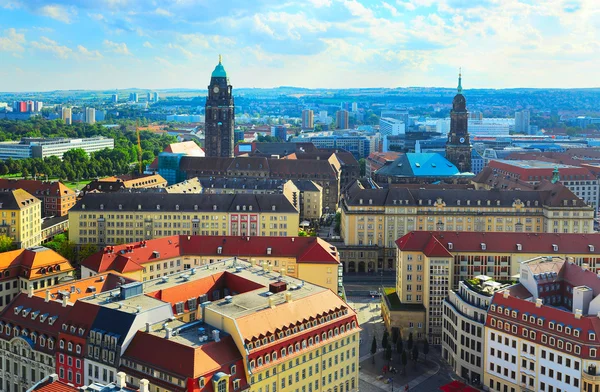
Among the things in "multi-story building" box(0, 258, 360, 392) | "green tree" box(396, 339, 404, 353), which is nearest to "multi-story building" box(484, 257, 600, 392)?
"green tree" box(396, 339, 404, 353)

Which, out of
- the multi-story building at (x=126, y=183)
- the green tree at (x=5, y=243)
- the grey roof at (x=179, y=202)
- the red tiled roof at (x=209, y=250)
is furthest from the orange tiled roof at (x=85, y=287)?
the multi-story building at (x=126, y=183)

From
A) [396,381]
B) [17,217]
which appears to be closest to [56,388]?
[396,381]

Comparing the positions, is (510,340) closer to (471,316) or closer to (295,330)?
(471,316)

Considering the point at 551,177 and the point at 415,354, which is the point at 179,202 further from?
the point at 551,177

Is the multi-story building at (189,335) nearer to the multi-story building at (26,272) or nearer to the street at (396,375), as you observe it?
the street at (396,375)

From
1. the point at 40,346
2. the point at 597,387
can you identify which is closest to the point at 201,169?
the point at 40,346
